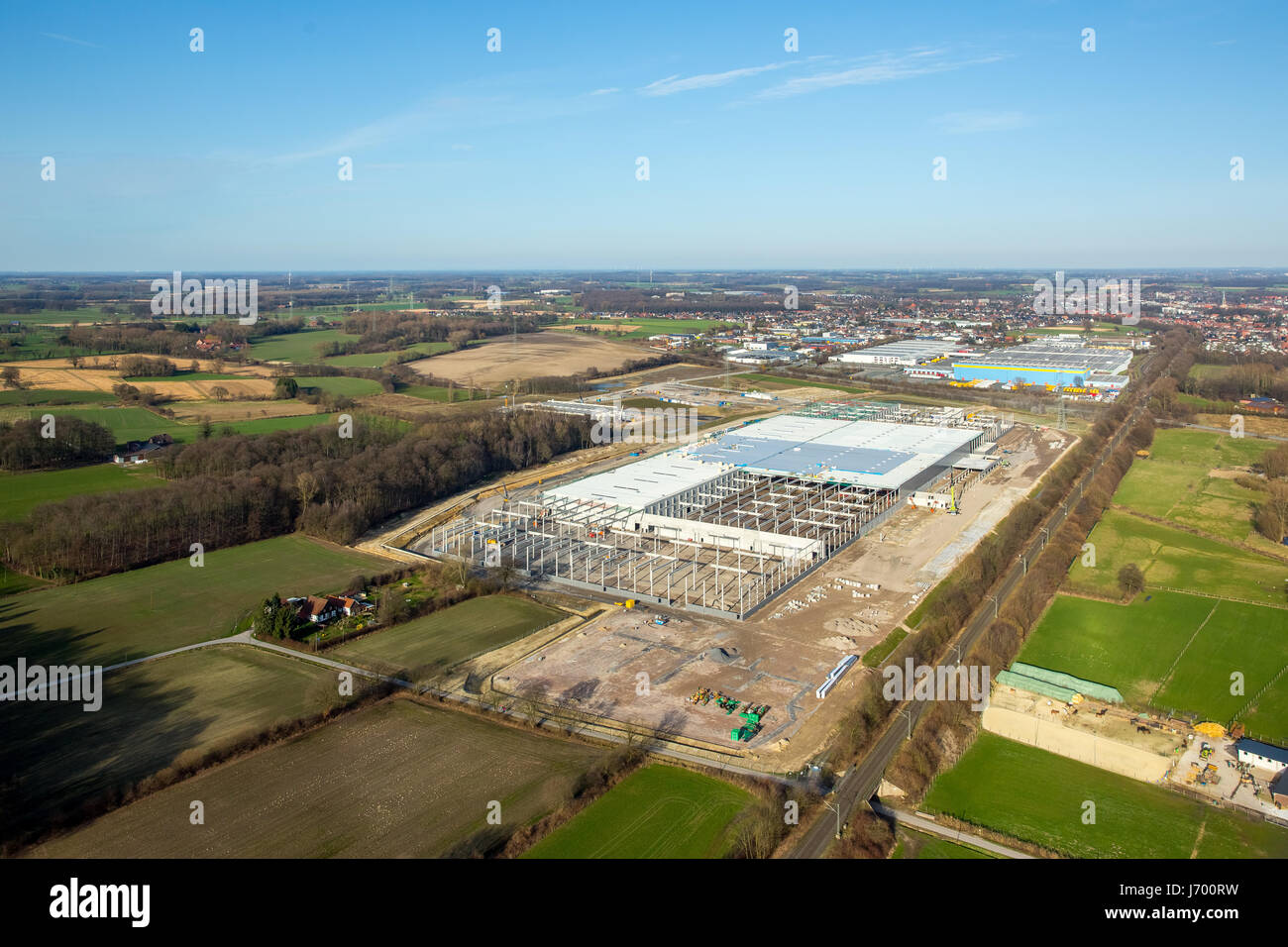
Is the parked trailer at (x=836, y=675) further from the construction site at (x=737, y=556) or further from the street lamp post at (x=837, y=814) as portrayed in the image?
the street lamp post at (x=837, y=814)

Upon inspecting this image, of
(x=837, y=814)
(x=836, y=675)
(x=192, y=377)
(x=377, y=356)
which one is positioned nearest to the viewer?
(x=837, y=814)

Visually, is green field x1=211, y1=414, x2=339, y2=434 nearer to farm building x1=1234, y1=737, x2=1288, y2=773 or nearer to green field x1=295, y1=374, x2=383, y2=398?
green field x1=295, y1=374, x2=383, y2=398

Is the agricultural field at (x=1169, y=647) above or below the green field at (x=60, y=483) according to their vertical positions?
below

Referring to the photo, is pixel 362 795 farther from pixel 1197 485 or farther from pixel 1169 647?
pixel 1197 485

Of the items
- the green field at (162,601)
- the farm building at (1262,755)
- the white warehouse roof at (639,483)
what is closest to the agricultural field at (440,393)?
the white warehouse roof at (639,483)

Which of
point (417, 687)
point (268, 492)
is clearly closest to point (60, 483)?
point (268, 492)
